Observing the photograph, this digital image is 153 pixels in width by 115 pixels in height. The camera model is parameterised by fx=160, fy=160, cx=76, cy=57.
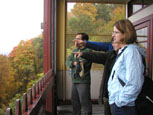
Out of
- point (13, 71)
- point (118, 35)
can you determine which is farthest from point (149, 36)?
point (13, 71)

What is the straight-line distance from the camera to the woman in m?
1.27

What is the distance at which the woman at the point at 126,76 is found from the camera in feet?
4.16

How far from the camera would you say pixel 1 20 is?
3.24ft

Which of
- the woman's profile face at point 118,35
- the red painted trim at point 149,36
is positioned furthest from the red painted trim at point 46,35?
the red painted trim at point 149,36

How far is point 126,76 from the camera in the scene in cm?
130

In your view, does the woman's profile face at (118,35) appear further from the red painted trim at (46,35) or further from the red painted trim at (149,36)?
the red painted trim at (46,35)

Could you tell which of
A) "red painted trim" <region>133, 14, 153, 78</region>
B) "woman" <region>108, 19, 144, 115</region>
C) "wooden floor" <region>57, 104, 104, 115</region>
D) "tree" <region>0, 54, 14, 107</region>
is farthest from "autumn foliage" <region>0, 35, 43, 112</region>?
"wooden floor" <region>57, 104, 104, 115</region>

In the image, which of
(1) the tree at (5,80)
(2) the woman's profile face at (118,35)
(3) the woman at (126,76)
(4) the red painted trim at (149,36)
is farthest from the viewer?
(4) the red painted trim at (149,36)

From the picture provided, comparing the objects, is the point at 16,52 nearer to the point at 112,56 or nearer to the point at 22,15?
the point at 22,15

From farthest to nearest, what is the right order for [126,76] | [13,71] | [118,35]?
[118,35] → [126,76] → [13,71]

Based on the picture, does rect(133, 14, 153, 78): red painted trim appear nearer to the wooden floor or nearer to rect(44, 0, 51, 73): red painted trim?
the wooden floor

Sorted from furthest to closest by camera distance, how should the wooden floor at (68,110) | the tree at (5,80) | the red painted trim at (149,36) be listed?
the wooden floor at (68,110) → the red painted trim at (149,36) → the tree at (5,80)

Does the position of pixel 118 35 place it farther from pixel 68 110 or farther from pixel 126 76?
pixel 68 110

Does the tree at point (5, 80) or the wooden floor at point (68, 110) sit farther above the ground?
the tree at point (5, 80)
